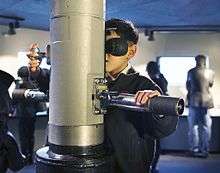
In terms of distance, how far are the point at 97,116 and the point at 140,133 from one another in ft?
0.93

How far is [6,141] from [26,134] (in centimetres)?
255

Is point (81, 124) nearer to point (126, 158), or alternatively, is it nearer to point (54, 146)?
point (54, 146)

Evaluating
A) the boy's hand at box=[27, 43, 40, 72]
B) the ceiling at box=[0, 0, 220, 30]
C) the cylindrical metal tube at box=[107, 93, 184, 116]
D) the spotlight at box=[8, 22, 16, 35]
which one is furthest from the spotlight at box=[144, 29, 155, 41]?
the cylindrical metal tube at box=[107, 93, 184, 116]

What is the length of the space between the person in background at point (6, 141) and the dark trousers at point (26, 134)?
2.41 meters

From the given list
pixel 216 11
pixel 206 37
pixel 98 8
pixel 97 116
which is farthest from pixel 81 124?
pixel 206 37

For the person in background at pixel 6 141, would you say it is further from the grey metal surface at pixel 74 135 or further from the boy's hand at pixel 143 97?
the boy's hand at pixel 143 97

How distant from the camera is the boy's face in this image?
43.3 inches

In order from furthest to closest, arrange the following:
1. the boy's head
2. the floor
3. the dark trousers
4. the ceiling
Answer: the dark trousers → the floor → the ceiling → the boy's head

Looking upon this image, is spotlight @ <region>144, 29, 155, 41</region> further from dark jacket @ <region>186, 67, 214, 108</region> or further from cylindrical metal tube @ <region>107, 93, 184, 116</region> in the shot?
cylindrical metal tube @ <region>107, 93, 184, 116</region>

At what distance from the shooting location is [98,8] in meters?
Result: 0.97

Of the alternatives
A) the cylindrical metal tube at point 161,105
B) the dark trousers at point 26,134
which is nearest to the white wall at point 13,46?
the dark trousers at point 26,134

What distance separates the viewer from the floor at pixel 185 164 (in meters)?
5.19

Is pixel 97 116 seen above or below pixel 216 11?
below

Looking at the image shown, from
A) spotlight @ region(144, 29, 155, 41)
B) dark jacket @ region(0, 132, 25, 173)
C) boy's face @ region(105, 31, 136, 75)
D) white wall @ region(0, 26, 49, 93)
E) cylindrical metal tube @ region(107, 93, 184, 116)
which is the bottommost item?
dark jacket @ region(0, 132, 25, 173)
